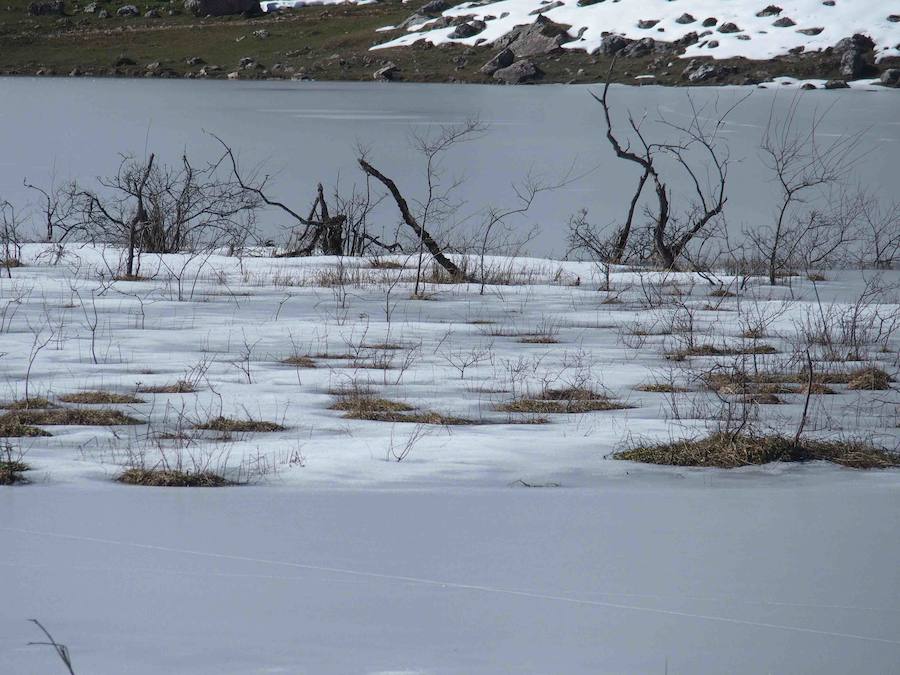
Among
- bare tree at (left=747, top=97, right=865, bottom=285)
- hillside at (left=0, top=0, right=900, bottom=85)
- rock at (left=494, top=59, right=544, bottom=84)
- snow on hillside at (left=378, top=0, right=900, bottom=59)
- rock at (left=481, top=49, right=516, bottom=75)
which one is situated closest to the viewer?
bare tree at (left=747, top=97, right=865, bottom=285)

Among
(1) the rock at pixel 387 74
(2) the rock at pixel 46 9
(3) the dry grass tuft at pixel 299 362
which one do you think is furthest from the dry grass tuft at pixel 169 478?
(2) the rock at pixel 46 9

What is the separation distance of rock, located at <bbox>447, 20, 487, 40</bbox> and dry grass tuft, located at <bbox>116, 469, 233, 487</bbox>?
76.5 metres

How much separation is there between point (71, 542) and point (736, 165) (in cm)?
2288

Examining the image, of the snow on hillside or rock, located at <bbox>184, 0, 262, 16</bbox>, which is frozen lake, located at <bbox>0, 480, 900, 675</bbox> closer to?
the snow on hillside

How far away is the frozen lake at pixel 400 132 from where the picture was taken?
68.4 ft

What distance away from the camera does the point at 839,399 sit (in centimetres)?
531

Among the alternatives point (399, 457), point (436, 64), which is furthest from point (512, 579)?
point (436, 64)

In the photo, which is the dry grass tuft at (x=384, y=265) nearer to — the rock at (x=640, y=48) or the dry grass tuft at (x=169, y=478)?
the dry grass tuft at (x=169, y=478)

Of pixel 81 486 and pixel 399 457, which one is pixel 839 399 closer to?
pixel 399 457

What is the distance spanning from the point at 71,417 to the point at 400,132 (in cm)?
2902

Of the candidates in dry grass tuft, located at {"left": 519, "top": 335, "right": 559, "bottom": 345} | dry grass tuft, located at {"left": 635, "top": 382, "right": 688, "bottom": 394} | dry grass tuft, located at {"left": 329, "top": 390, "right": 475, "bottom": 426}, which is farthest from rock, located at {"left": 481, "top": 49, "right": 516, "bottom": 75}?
dry grass tuft, located at {"left": 329, "top": 390, "right": 475, "bottom": 426}

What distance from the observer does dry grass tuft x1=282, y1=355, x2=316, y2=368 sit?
19.3ft

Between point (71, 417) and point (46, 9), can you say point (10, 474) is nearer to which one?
point (71, 417)

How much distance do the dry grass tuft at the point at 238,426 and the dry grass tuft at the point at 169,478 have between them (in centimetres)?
72
